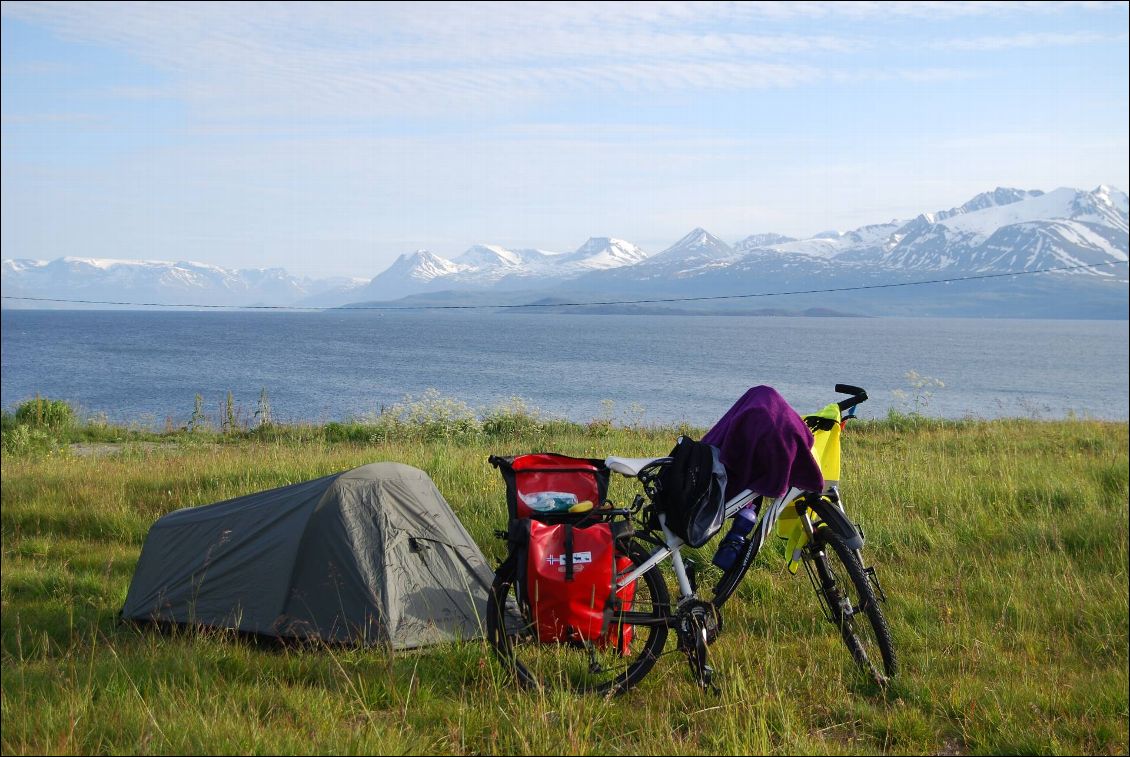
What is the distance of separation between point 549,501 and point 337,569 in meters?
2.26

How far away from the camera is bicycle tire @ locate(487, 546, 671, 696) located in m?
4.59

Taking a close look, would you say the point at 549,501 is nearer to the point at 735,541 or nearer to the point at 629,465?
the point at 629,465

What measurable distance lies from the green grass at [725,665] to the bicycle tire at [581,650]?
0.15 meters

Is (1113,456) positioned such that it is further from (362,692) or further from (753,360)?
(753,360)

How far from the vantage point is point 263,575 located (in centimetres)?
650

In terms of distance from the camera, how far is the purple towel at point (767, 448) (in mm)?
4559

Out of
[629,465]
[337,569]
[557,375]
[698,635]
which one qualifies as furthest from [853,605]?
[557,375]

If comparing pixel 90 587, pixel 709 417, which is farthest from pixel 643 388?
pixel 90 587

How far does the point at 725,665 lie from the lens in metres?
5.11

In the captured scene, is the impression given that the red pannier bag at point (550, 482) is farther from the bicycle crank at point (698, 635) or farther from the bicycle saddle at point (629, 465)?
the bicycle crank at point (698, 635)

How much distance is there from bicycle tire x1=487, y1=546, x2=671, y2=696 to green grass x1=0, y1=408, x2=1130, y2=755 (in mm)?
149

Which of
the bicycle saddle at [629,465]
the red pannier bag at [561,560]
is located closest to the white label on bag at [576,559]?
the red pannier bag at [561,560]

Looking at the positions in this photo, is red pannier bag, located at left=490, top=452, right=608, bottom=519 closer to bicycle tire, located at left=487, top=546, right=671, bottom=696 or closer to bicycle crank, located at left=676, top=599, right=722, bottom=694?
bicycle tire, located at left=487, top=546, right=671, bottom=696

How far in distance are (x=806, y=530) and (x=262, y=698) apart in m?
3.00
